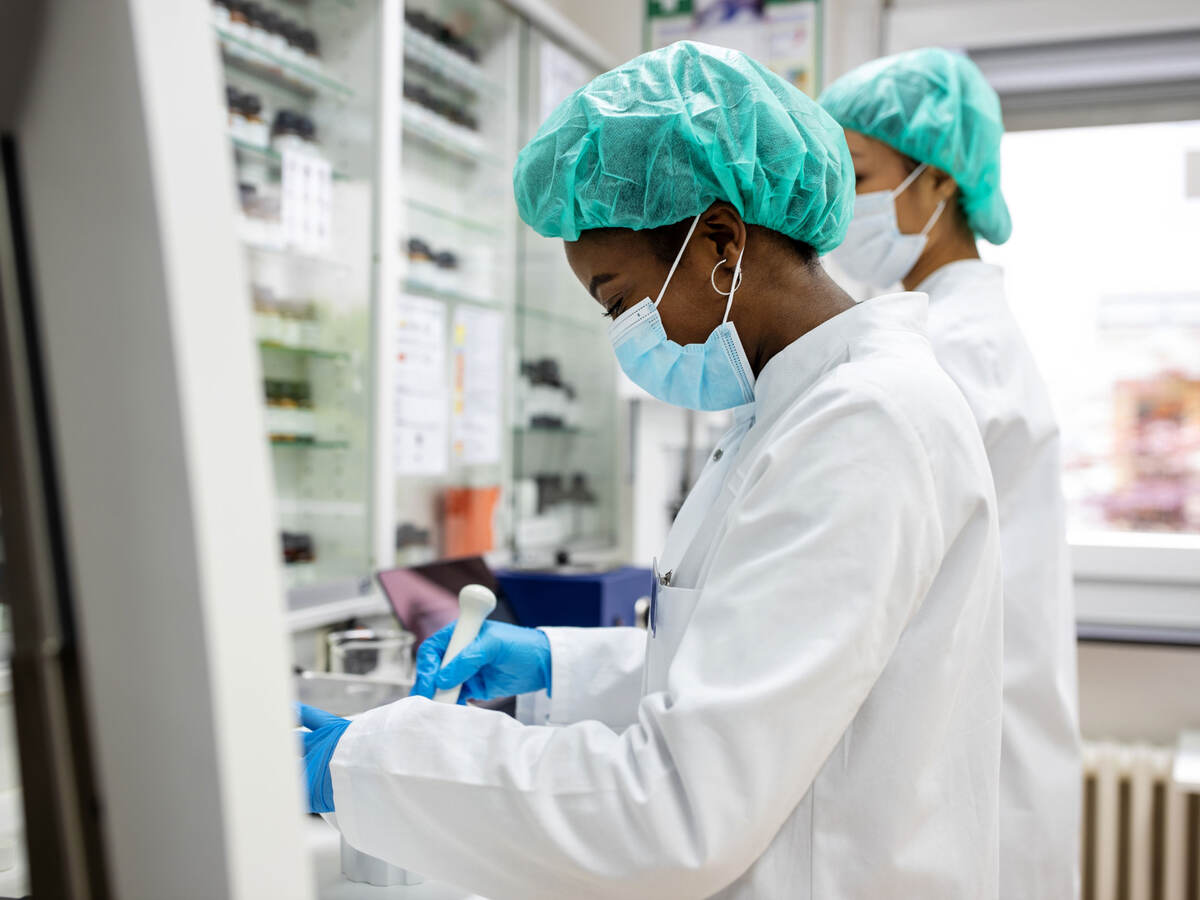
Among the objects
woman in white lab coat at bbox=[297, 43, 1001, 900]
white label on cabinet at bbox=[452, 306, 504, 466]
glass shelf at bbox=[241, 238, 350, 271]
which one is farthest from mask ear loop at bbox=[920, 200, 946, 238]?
white label on cabinet at bbox=[452, 306, 504, 466]

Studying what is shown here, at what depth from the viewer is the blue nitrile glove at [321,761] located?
31.7 inches

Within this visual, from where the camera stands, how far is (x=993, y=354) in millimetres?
1414

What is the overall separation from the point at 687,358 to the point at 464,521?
71.3 inches

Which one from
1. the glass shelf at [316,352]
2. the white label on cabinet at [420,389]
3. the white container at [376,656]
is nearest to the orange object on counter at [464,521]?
the white label on cabinet at [420,389]

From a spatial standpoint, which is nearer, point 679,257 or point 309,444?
point 679,257

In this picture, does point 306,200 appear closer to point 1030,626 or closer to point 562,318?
point 562,318

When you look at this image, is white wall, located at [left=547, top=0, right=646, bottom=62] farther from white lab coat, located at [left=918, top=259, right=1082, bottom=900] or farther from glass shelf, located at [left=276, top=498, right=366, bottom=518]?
white lab coat, located at [left=918, top=259, right=1082, bottom=900]

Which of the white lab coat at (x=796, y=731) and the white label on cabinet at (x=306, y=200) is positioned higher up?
the white label on cabinet at (x=306, y=200)

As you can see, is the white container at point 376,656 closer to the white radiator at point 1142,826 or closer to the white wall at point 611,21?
the white radiator at point 1142,826

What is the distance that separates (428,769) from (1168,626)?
2812 mm

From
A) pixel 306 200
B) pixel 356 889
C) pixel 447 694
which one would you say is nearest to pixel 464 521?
pixel 306 200

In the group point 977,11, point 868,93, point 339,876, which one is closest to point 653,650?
point 339,876

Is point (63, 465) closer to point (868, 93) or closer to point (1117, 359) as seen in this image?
point (868, 93)

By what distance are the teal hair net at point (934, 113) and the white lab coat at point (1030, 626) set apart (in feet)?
1.16
